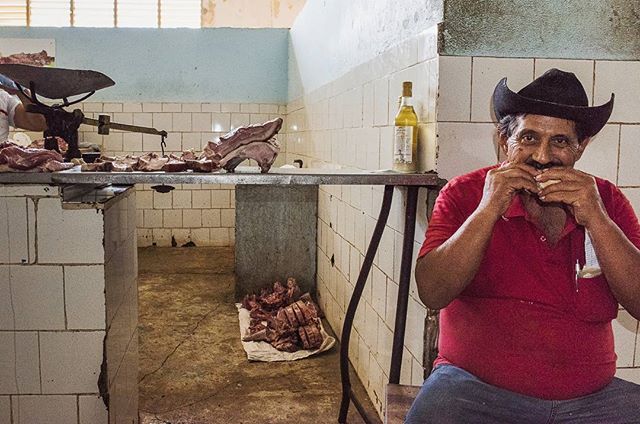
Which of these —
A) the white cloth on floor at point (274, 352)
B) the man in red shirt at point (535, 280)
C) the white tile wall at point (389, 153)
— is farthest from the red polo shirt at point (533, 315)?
the white cloth on floor at point (274, 352)

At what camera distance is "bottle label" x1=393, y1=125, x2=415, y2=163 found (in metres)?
2.54

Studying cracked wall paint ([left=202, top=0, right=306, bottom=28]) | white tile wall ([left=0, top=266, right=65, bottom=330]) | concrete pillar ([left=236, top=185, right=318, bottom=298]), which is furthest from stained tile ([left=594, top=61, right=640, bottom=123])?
A: cracked wall paint ([left=202, top=0, right=306, bottom=28])

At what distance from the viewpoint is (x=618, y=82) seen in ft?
7.86

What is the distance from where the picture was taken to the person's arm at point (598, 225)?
1.63m

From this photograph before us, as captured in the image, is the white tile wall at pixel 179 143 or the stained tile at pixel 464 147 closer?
the stained tile at pixel 464 147

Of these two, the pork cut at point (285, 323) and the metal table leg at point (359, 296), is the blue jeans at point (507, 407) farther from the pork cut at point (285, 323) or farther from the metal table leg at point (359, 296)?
the pork cut at point (285, 323)

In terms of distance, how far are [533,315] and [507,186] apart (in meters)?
0.38

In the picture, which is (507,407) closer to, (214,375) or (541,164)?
(541,164)

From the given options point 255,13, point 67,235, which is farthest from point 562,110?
point 255,13

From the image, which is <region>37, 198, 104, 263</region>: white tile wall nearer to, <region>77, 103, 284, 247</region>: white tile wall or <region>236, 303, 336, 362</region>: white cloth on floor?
<region>236, 303, 336, 362</region>: white cloth on floor

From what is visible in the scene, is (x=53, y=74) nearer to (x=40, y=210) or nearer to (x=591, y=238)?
(x=40, y=210)

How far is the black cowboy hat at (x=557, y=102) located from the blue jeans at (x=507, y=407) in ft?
2.56

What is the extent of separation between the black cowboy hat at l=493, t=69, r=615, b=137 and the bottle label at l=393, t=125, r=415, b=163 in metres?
0.68

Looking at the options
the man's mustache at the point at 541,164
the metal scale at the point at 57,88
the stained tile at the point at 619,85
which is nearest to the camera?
the man's mustache at the point at 541,164
